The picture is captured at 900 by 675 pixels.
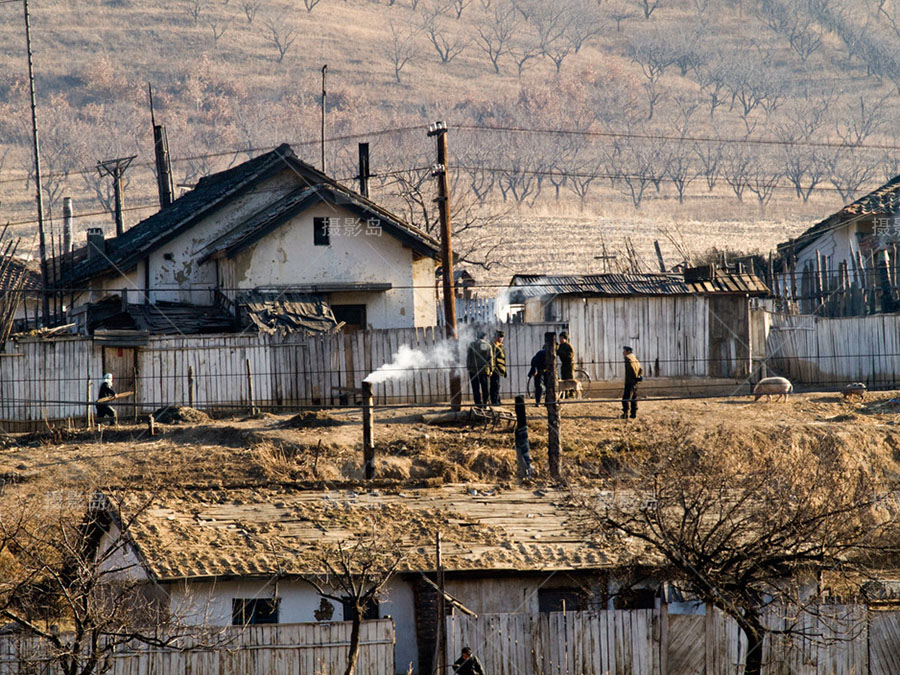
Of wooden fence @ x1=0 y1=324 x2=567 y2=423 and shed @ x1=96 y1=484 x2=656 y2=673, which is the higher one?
wooden fence @ x1=0 y1=324 x2=567 y2=423

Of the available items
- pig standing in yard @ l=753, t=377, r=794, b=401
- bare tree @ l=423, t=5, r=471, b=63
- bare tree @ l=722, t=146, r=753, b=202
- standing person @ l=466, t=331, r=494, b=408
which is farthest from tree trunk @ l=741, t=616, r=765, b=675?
bare tree @ l=423, t=5, r=471, b=63

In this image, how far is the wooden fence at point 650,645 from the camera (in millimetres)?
15318

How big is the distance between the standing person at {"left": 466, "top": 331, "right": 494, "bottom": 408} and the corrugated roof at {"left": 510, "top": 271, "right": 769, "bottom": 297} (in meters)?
3.60

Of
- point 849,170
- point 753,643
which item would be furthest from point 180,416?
point 849,170

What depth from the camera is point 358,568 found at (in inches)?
625

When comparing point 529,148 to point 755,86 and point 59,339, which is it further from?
point 59,339

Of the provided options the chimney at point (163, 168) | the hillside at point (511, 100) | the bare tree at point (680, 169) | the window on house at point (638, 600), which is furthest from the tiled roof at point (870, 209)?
the bare tree at point (680, 169)

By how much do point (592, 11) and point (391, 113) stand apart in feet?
183

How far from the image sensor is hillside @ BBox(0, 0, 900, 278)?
326 ft

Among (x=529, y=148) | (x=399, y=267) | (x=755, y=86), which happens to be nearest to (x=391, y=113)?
(x=529, y=148)

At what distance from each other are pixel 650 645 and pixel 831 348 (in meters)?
15.9

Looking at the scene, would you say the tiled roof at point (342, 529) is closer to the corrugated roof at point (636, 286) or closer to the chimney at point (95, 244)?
the corrugated roof at point (636, 286)

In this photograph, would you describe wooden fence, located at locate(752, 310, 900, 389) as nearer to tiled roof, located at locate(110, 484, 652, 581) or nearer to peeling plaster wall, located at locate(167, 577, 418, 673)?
tiled roof, located at locate(110, 484, 652, 581)

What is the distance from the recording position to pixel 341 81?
13350 centimetres
